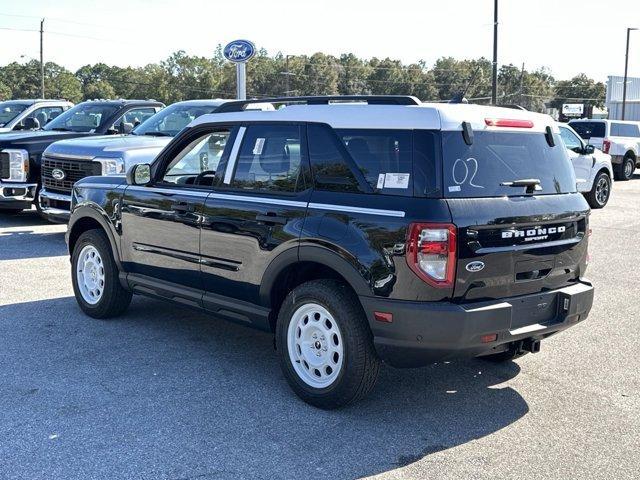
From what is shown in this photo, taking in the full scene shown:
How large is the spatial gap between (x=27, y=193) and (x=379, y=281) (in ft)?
30.2

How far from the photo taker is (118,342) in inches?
231

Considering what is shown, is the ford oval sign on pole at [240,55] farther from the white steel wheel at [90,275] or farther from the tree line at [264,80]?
the tree line at [264,80]

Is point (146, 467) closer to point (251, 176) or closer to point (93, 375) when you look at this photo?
point (93, 375)

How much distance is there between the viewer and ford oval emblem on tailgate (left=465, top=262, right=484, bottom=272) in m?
4.02

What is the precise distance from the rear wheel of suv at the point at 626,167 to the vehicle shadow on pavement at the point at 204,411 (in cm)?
2005

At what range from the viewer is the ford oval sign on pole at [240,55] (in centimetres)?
1595

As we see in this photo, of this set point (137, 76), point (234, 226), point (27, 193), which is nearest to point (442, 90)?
point (137, 76)

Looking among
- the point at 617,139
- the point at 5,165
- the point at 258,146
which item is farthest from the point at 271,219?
the point at 617,139

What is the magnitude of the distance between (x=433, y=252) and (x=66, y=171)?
7725 millimetres

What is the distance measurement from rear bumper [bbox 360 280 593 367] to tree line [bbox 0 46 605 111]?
84341 mm

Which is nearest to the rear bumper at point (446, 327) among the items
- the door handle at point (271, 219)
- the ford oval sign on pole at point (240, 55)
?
the door handle at point (271, 219)

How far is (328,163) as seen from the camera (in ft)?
15.0

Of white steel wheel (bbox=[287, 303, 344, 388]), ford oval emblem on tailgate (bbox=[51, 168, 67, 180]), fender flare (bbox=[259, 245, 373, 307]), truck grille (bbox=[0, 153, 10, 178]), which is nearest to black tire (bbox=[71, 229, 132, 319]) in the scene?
fender flare (bbox=[259, 245, 373, 307])

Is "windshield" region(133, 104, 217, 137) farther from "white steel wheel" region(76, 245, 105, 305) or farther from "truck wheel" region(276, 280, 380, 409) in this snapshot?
"truck wheel" region(276, 280, 380, 409)
